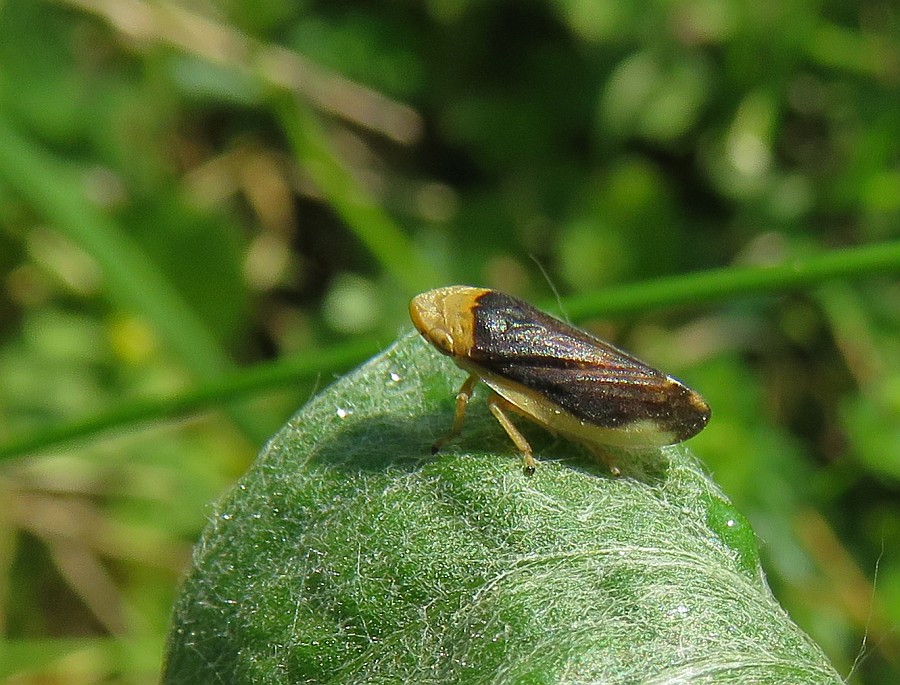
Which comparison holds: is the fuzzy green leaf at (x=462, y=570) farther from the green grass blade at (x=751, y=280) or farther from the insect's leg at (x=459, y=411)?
the green grass blade at (x=751, y=280)

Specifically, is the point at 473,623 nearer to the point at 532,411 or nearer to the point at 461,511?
the point at 461,511

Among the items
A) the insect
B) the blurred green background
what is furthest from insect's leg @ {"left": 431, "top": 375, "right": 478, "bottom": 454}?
the blurred green background

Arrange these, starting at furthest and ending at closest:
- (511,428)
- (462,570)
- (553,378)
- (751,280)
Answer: (751,280) < (553,378) < (511,428) < (462,570)

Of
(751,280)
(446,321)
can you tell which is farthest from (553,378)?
(751,280)

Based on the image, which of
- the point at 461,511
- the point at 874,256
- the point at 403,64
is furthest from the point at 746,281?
the point at 403,64

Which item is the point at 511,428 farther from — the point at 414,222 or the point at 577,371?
the point at 414,222

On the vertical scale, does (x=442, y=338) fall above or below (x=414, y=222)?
above

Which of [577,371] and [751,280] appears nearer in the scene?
[577,371]

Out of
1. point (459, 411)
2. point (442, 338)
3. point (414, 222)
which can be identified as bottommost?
point (414, 222)
